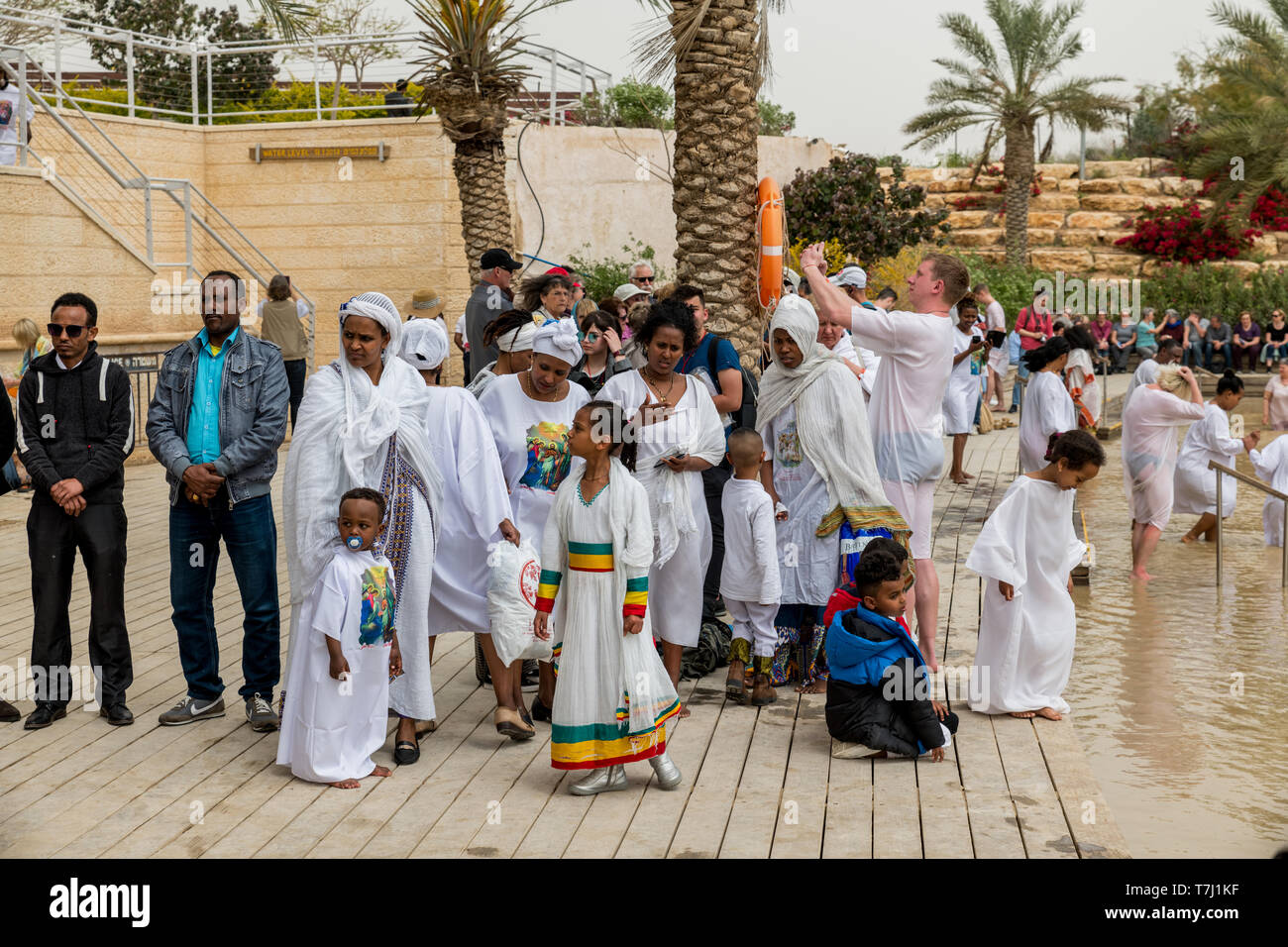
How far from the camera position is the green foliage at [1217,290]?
104 feet

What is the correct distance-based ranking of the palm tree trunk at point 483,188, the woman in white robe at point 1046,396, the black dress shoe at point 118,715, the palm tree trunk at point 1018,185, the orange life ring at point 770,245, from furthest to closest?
the palm tree trunk at point 1018,185, the palm tree trunk at point 483,188, the woman in white robe at point 1046,396, the orange life ring at point 770,245, the black dress shoe at point 118,715

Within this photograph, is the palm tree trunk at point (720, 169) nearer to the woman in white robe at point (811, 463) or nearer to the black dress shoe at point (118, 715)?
the woman in white robe at point (811, 463)

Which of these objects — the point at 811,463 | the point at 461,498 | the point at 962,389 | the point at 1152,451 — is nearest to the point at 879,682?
the point at 811,463

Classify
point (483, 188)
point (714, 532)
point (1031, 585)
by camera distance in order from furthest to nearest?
point (483, 188), point (714, 532), point (1031, 585)

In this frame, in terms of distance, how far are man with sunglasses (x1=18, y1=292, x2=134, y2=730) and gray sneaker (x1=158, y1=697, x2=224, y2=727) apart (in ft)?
0.55

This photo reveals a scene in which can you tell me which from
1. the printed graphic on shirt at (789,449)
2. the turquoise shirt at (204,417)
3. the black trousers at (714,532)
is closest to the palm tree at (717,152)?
the black trousers at (714,532)

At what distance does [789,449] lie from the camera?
6176 millimetres

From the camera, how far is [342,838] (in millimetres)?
4477

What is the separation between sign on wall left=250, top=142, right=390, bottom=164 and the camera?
928 inches

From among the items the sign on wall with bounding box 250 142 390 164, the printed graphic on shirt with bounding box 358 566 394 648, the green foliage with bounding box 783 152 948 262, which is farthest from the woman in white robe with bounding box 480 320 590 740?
the green foliage with bounding box 783 152 948 262

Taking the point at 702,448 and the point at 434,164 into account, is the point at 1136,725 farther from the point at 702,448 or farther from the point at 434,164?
the point at 434,164

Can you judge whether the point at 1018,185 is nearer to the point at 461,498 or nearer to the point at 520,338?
the point at 520,338

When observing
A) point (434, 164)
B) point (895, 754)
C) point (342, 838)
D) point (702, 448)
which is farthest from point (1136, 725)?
point (434, 164)

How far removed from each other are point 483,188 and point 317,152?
9039mm
